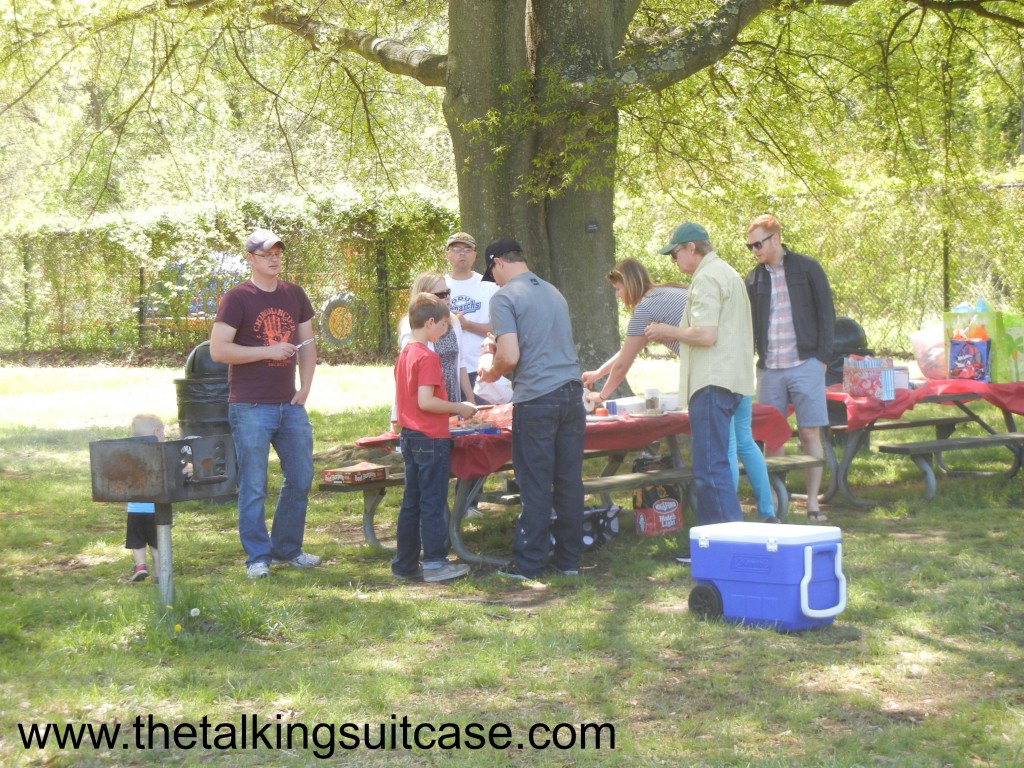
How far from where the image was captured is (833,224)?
1711 centimetres

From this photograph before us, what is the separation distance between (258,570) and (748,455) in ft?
9.68

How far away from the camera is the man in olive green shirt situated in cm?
669

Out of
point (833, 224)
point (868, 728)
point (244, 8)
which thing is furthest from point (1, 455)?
point (833, 224)

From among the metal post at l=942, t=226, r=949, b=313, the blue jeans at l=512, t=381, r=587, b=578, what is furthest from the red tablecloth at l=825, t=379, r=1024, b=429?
the metal post at l=942, t=226, r=949, b=313

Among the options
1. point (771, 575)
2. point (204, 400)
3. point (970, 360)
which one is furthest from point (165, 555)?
point (970, 360)

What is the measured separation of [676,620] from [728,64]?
7.18 m

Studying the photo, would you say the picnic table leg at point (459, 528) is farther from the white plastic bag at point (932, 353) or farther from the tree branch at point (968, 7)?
the tree branch at point (968, 7)

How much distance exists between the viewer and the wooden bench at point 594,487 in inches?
286

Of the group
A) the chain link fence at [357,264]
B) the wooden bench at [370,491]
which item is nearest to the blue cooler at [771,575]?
the wooden bench at [370,491]

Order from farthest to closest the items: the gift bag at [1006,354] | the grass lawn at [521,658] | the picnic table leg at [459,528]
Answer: the gift bag at [1006,354] → the picnic table leg at [459,528] → the grass lawn at [521,658]

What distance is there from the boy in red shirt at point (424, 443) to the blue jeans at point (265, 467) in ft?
2.13

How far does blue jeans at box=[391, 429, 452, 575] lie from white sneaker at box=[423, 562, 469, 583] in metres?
0.03

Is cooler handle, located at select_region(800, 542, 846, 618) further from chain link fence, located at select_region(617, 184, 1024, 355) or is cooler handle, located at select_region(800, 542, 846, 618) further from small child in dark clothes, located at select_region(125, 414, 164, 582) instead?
chain link fence, located at select_region(617, 184, 1024, 355)

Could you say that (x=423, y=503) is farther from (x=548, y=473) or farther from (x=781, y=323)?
(x=781, y=323)
